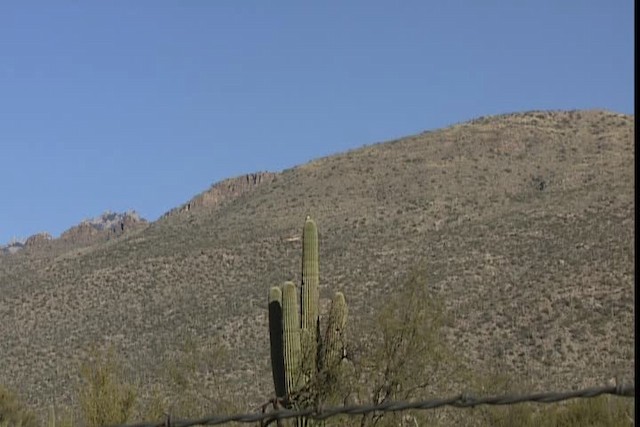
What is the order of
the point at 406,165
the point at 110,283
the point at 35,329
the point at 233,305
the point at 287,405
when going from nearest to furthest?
1. the point at 287,405
2. the point at 233,305
3. the point at 35,329
4. the point at 110,283
5. the point at 406,165

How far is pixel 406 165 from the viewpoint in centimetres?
7000

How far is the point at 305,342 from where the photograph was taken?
1662 centimetres

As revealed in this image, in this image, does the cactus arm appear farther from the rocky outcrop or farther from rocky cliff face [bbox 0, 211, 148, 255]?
rocky cliff face [bbox 0, 211, 148, 255]

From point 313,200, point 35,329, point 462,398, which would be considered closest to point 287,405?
point 462,398

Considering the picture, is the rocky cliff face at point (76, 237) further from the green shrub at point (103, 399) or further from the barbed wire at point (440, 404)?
the barbed wire at point (440, 404)

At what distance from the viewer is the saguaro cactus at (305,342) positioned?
645 inches

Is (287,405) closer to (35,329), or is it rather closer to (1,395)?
(1,395)

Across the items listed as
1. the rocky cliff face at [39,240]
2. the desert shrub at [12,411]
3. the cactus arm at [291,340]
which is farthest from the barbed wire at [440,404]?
the rocky cliff face at [39,240]

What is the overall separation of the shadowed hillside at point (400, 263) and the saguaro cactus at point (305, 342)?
3.00 meters

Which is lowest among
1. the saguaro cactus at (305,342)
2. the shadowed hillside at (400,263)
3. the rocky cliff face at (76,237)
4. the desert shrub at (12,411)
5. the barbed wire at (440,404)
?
the desert shrub at (12,411)

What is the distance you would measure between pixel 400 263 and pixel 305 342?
31.1m

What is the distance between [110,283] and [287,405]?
129ft

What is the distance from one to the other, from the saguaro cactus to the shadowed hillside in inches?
118

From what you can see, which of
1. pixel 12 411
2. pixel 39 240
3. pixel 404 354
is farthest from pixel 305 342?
pixel 39 240
